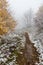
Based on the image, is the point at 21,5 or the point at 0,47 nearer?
the point at 0,47

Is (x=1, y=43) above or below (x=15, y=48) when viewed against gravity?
above

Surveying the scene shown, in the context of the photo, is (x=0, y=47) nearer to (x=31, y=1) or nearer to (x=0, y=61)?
(x=0, y=61)

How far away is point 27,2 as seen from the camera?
129625 millimetres

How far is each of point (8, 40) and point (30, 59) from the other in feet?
17.6

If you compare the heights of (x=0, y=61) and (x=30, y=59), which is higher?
(x=0, y=61)

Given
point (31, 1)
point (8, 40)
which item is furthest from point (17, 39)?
point (31, 1)

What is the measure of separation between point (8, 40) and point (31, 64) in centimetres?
544

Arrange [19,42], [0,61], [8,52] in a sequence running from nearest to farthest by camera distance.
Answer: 1. [0,61]
2. [8,52]
3. [19,42]

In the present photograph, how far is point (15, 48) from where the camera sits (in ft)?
57.0

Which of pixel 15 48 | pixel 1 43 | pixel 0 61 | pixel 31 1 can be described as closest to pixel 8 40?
pixel 1 43

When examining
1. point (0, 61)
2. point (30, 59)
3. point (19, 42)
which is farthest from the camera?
point (19, 42)

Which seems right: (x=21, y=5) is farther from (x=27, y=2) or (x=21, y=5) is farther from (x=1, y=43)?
(x=1, y=43)

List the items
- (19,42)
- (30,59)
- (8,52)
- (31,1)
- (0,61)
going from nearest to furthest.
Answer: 1. (30,59)
2. (0,61)
3. (8,52)
4. (19,42)
5. (31,1)

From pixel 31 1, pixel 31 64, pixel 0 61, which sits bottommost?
pixel 31 64
